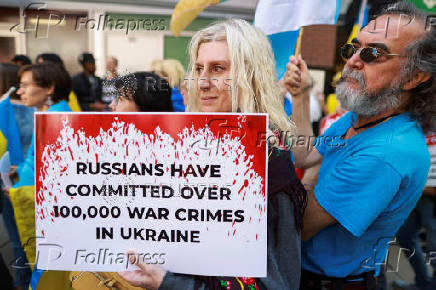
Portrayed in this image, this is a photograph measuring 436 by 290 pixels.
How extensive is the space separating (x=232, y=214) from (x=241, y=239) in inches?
3.3

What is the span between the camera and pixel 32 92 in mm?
2555

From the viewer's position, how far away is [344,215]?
1.24 metres

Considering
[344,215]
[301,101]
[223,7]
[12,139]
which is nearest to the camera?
[344,215]

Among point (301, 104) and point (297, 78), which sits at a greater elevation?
point (297, 78)

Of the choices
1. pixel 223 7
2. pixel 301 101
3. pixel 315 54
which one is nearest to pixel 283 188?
pixel 301 101

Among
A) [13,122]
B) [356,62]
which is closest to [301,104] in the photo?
[356,62]

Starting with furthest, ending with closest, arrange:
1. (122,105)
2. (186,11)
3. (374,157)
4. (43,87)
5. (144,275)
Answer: (43,87) < (186,11) < (122,105) < (374,157) < (144,275)

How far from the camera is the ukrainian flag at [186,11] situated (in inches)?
84.2

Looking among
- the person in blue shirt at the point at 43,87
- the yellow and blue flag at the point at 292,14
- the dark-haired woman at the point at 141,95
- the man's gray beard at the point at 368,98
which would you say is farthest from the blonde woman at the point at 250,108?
the person in blue shirt at the point at 43,87

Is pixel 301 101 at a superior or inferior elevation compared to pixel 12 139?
superior

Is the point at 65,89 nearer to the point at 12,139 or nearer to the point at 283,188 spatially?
the point at 12,139

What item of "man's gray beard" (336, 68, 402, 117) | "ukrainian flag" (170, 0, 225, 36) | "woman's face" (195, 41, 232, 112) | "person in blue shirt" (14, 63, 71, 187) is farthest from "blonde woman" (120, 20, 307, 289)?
"person in blue shirt" (14, 63, 71, 187)

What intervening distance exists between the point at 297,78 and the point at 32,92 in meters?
1.95

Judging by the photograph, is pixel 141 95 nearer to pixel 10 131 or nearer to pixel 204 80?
pixel 204 80
